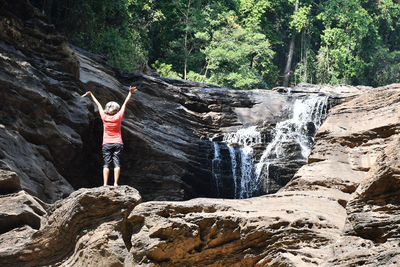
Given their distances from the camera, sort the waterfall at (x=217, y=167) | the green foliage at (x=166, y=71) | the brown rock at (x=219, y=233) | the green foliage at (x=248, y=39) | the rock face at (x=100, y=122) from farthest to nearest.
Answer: the green foliage at (x=166, y=71), the green foliage at (x=248, y=39), the waterfall at (x=217, y=167), the rock face at (x=100, y=122), the brown rock at (x=219, y=233)

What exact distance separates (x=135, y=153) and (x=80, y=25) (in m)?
8.18

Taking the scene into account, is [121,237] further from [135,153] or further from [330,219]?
[135,153]

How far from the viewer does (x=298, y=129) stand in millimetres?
23250

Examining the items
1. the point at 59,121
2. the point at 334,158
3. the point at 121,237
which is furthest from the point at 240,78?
the point at 121,237

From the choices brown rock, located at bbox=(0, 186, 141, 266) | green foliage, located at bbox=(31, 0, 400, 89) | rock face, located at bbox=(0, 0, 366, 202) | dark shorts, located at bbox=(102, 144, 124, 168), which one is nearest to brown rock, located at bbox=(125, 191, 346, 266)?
brown rock, located at bbox=(0, 186, 141, 266)

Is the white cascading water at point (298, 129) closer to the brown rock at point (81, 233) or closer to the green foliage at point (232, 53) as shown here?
the green foliage at point (232, 53)

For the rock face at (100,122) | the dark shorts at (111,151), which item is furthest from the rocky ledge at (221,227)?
the rock face at (100,122)

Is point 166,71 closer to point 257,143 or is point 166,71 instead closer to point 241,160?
point 257,143

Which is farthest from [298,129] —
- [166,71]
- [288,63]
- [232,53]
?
[288,63]

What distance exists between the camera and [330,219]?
7.57 metres

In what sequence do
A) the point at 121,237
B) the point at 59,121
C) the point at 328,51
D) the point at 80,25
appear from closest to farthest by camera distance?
the point at 121,237, the point at 59,121, the point at 80,25, the point at 328,51

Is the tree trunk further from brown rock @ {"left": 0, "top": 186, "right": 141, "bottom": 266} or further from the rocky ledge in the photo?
brown rock @ {"left": 0, "top": 186, "right": 141, "bottom": 266}

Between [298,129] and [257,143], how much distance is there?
2162mm

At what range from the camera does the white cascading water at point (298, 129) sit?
70.5 ft
